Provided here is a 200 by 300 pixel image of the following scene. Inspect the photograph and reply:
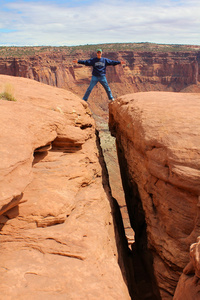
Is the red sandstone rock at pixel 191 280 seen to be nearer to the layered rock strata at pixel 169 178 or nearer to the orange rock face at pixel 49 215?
the layered rock strata at pixel 169 178

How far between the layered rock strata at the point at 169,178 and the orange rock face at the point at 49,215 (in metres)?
1.34

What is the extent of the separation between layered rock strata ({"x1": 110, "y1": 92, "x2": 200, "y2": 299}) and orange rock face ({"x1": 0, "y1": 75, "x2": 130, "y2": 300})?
52.8 inches

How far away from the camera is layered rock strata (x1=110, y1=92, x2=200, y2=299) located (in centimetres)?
588

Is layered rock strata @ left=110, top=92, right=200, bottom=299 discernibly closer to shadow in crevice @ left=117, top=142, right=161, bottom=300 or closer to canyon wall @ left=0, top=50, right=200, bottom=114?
shadow in crevice @ left=117, top=142, right=161, bottom=300

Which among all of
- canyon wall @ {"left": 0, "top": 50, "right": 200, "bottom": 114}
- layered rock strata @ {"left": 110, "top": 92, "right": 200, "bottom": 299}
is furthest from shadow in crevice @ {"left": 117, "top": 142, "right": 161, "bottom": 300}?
canyon wall @ {"left": 0, "top": 50, "right": 200, "bottom": 114}

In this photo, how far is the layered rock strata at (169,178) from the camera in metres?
5.88

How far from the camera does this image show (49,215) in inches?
221

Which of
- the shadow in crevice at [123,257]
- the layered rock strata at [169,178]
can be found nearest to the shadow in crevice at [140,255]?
the shadow in crevice at [123,257]

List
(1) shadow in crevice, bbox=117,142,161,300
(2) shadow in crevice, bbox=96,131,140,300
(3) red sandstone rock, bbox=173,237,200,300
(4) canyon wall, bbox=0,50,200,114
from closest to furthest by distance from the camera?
(3) red sandstone rock, bbox=173,237,200,300
(2) shadow in crevice, bbox=96,131,140,300
(1) shadow in crevice, bbox=117,142,161,300
(4) canyon wall, bbox=0,50,200,114

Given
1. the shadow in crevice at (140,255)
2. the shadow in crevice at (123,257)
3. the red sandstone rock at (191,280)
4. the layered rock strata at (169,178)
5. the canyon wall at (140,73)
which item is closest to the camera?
the red sandstone rock at (191,280)

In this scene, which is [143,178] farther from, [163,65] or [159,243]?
[163,65]

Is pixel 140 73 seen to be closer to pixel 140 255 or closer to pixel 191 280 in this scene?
pixel 140 255

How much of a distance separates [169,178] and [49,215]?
278 cm

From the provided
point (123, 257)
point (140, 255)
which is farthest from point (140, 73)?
point (123, 257)
